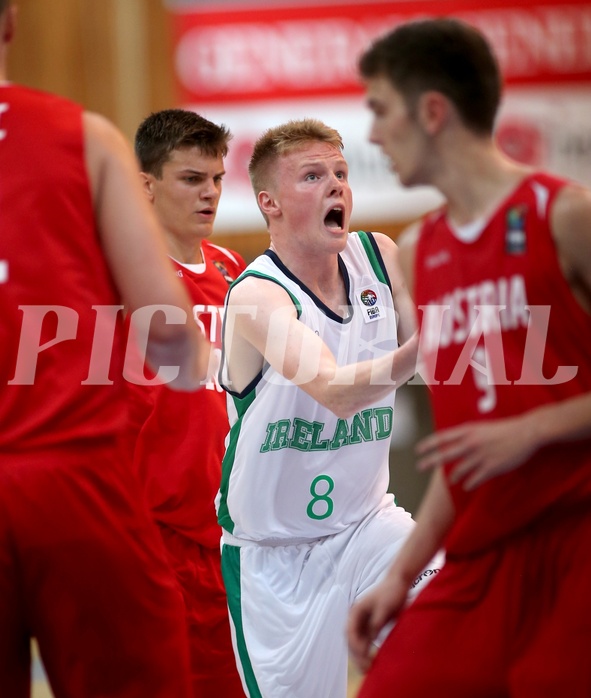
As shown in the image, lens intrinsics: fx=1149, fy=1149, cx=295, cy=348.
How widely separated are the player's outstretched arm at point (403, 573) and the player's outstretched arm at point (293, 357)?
1.76 ft

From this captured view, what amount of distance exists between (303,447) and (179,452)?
0.69m

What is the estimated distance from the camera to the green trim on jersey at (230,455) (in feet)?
12.1

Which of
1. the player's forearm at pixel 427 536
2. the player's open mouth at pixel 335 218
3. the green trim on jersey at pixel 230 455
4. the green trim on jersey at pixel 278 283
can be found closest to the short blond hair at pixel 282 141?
the player's open mouth at pixel 335 218

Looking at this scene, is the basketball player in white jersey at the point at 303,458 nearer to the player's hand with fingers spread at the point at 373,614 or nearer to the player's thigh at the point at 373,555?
the player's thigh at the point at 373,555

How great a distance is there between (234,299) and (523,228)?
1.56m

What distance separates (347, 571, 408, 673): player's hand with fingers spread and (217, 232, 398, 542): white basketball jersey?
124cm

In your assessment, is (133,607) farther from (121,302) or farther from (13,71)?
(13,71)

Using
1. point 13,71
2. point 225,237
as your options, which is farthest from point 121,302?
point 13,71

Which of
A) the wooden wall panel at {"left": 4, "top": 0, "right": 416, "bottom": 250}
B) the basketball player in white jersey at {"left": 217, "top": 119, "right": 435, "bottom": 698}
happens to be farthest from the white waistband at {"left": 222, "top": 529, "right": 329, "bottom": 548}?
the wooden wall panel at {"left": 4, "top": 0, "right": 416, "bottom": 250}

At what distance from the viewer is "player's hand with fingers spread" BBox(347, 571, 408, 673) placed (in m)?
2.42

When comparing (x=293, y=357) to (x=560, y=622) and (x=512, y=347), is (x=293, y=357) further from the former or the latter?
(x=560, y=622)

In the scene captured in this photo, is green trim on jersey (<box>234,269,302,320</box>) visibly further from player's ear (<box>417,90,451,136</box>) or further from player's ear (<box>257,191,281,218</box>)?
player's ear (<box>417,90,451,136</box>)

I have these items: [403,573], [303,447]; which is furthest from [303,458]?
[403,573]

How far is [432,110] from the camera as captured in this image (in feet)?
7.57
